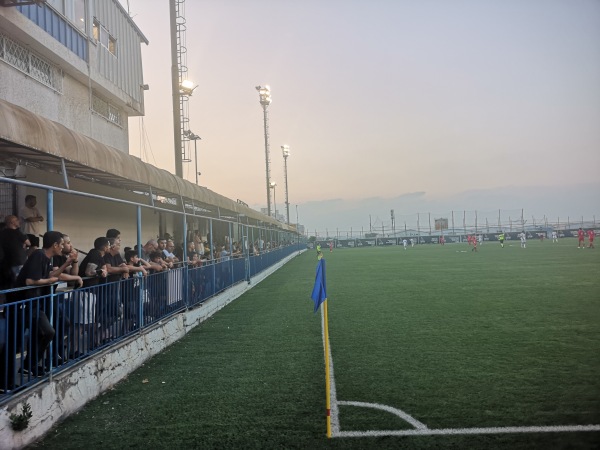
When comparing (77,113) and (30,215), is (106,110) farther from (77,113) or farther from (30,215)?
(30,215)

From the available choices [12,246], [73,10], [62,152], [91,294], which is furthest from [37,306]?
[73,10]

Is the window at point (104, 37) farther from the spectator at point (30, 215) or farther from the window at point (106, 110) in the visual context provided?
the spectator at point (30, 215)

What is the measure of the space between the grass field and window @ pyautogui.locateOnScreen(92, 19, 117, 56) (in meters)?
11.8

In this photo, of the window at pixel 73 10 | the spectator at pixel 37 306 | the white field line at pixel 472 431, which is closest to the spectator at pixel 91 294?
the spectator at pixel 37 306

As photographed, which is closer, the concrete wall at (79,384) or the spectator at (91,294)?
the concrete wall at (79,384)

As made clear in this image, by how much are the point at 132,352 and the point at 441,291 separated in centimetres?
1057

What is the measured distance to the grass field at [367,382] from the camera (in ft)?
14.1

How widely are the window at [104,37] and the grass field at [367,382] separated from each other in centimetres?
1183

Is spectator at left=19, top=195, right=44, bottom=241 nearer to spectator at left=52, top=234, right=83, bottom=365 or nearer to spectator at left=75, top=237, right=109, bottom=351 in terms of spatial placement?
spectator at left=75, top=237, right=109, bottom=351

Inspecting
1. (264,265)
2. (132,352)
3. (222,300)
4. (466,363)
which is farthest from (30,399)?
(264,265)

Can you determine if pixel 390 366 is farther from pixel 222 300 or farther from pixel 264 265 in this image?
pixel 264 265

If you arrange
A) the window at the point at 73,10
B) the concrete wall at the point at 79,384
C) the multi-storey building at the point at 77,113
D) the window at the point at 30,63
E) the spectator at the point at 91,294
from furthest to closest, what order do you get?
1. the window at the point at 73,10
2. the window at the point at 30,63
3. the multi-storey building at the point at 77,113
4. the spectator at the point at 91,294
5. the concrete wall at the point at 79,384

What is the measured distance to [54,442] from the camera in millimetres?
4297

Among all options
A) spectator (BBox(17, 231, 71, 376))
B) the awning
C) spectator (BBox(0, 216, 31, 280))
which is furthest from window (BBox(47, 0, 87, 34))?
spectator (BBox(17, 231, 71, 376))
